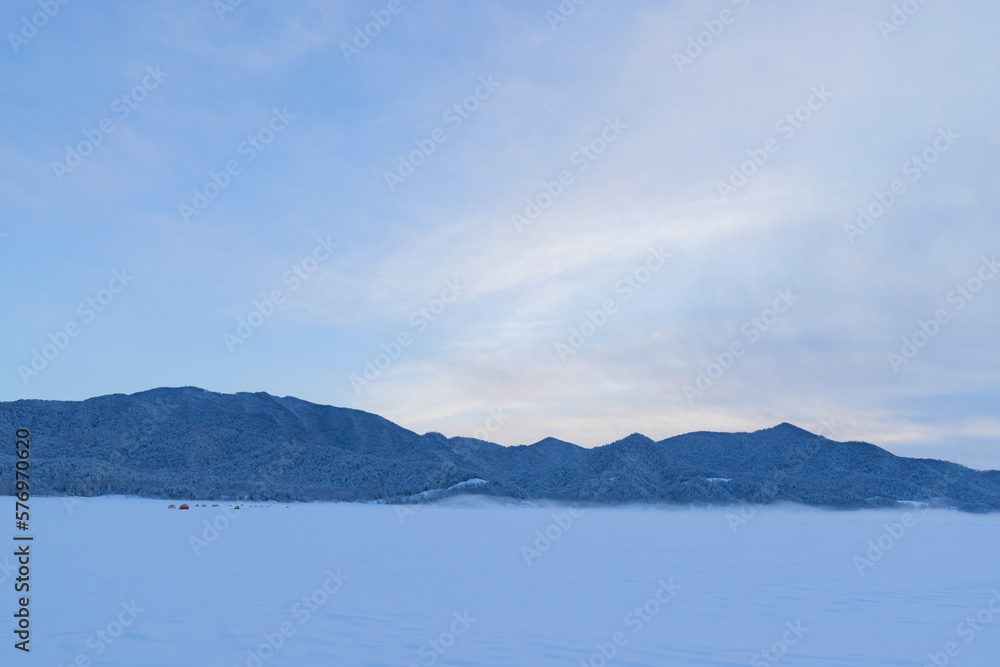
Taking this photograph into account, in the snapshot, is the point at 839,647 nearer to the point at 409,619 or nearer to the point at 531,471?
the point at 409,619

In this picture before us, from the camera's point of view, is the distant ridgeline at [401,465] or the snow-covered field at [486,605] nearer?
the snow-covered field at [486,605]

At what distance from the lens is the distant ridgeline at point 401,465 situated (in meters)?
108

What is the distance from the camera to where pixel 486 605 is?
1730cm

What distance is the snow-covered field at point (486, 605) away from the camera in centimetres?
1272

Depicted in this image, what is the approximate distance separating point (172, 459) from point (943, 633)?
5180 inches

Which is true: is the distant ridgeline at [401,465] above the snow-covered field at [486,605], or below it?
above

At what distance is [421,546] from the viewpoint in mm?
32656

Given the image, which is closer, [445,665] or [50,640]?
[445,665]

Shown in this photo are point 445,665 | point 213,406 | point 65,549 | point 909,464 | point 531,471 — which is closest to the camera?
point 445,665

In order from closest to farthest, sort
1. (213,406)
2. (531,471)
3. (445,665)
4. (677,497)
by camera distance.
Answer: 1. (445,665)
2. (677,497)
3. (531,471)
4. (213,406)

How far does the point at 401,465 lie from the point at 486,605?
363 feet

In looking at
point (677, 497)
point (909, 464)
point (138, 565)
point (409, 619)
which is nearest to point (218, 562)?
point (138, 565)

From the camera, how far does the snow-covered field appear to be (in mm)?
12719

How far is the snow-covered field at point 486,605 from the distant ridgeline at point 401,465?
74070 millimetres
